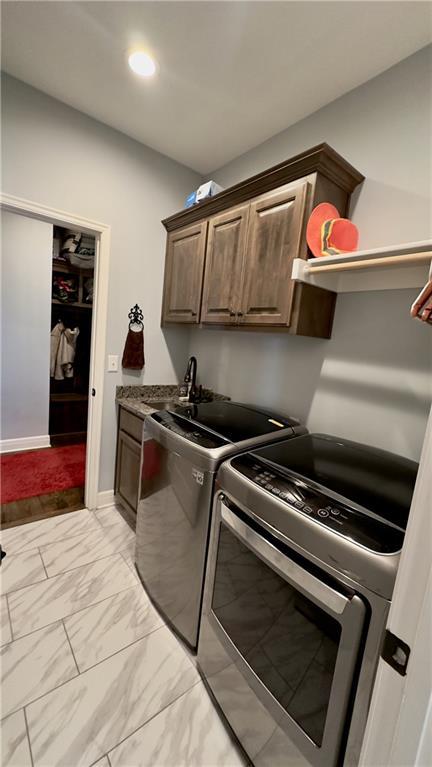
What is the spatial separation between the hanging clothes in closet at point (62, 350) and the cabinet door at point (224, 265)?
2.66m

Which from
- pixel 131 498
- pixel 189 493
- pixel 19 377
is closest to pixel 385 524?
pixel 189 493

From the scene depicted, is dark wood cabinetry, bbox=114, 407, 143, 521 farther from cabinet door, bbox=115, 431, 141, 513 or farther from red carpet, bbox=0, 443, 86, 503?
red carpet, bbox=0, 443, 86, 503

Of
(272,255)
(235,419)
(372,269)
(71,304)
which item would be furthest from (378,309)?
(71,304)

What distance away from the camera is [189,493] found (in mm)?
1317

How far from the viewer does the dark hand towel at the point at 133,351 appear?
91.7 inches

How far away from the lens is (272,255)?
1572mm

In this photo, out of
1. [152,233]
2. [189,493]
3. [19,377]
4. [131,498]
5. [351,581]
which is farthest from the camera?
[19,377]

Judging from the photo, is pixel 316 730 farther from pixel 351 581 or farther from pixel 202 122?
pixel 202 122

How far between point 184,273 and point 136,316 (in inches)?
19.9

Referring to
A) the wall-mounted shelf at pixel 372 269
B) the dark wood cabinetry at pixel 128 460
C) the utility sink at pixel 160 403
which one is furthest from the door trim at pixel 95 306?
the wall-mounted shelf at pixel 372 269

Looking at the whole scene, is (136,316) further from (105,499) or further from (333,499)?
(333,499)

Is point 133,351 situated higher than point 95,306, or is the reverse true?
point 95,306

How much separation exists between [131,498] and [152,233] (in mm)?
2009

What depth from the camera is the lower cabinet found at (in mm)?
2115
